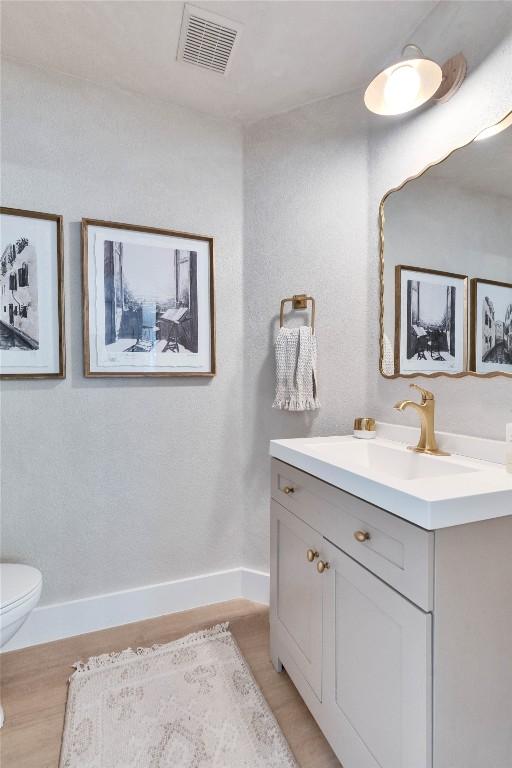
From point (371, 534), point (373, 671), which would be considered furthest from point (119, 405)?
point (373, 671)

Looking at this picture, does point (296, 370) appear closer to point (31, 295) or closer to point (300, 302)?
point (300, 302)

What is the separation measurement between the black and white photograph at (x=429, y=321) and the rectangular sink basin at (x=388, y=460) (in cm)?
34

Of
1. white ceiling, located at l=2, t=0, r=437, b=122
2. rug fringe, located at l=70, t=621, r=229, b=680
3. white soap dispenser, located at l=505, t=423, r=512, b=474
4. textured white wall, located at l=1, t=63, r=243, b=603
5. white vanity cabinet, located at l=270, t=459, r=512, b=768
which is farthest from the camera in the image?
textured white wall, located at l=1, t=63, r=243, b=603

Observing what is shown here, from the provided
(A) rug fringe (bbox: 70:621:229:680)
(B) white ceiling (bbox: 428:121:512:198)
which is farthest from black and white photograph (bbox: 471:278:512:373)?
(A) rug fringe (bbox: 70:621:229:680)

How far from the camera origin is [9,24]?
145cm

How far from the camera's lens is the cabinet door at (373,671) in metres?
0.80

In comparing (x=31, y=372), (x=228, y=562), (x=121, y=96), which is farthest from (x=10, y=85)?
(x=228, y=562)

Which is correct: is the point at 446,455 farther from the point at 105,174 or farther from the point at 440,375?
the point at 105,174

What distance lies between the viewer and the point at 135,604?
1854mm

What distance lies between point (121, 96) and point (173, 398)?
137cm

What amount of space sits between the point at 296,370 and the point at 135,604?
1.32 metres

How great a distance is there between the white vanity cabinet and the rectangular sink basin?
242mm

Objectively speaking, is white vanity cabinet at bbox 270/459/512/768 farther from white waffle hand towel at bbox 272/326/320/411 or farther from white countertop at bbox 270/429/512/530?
white waffle hand towel at bbox 272/326/320/411

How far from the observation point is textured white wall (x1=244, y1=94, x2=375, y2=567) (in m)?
1.83
